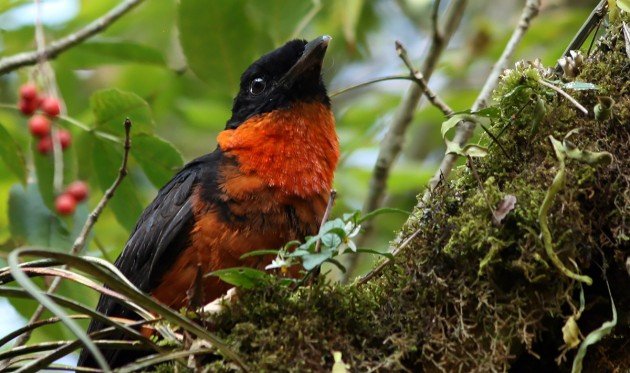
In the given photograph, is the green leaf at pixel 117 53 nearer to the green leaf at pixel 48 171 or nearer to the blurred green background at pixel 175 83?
the blurred green background at pixel 175 83

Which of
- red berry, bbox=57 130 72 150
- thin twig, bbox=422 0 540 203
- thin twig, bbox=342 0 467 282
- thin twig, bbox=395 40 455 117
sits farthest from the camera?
thin twig, bbox=342 0 467 282

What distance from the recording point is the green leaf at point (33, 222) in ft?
14.3

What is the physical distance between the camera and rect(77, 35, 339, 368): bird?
390 centimetres

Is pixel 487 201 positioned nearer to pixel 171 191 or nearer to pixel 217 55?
pixel 171 191

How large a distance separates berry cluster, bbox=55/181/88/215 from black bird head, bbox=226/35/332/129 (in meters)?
0.93

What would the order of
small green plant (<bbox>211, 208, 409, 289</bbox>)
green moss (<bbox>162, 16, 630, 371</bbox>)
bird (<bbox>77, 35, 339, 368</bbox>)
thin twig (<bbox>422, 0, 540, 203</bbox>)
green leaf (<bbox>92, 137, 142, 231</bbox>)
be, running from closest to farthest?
green moss (<bbox>162, 16, 630, 371</bbox>) → small green plant (<bbox>211, 208, 409, 289</bbox>) → bird (<bbox>77, 35, 339, 368</bbox>) → thin twig (<bbox>422, 0, 540, 203</bbox>) → green leaf (<bbox>92, 137, 142, 231</bbox>)

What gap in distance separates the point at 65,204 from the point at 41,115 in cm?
53

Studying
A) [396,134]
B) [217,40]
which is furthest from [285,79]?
[396,134]

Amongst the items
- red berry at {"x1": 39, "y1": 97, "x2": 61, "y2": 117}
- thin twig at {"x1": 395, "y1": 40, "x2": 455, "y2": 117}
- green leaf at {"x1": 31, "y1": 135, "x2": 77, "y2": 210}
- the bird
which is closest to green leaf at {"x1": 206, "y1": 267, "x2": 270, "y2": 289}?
the bird

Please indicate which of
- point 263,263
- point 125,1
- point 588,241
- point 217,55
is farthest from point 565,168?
point 125,1

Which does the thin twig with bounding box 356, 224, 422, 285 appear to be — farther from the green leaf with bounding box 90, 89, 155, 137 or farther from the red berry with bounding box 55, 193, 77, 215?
the red berry with bounding box 55, 193, 77, 215

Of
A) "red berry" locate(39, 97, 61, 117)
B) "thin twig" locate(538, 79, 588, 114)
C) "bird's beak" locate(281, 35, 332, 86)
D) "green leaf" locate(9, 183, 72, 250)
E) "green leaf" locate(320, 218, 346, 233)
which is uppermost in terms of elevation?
"red berry" locate(39, 97, 61, 117)

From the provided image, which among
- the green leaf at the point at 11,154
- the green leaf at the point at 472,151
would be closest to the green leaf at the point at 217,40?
the green leaf at the point at 11,154

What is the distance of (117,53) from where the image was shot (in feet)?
16.4
